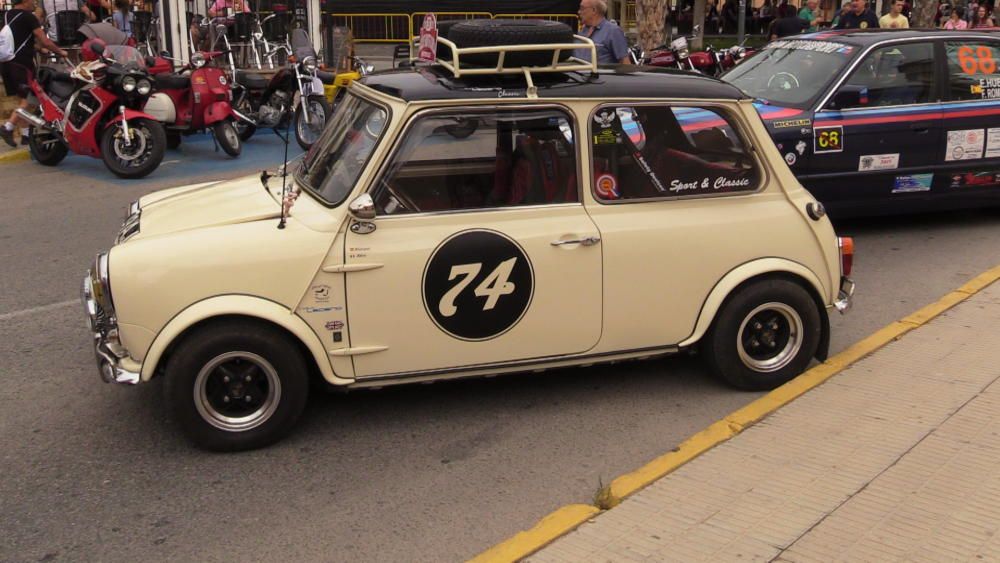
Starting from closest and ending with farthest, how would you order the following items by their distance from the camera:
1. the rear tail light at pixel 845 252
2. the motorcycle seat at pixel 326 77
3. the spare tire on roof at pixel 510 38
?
the spare tire on roof at pixel 510 38, the rear tail light at pixel 845 252, the motorcycle seat at pixel 326 77

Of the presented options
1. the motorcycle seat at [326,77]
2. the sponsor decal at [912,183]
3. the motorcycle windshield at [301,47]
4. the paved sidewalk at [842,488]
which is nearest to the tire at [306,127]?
the motorcycle seat at [326,77]

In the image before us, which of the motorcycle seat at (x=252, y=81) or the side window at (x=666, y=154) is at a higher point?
the motorcycle seat at (x=252, y=81)

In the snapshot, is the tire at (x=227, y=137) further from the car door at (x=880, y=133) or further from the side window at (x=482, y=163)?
the side window at (x=482, y=163)

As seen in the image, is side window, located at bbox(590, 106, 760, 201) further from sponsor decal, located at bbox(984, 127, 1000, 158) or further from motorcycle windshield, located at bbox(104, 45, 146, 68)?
motorcycle windshield, located at bbox(104, 45, 146, 68)

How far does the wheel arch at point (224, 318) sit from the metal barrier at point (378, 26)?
25924 mm

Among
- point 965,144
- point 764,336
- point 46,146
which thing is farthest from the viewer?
point 46,146

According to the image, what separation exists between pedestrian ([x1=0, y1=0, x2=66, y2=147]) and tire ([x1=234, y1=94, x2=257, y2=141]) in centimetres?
227

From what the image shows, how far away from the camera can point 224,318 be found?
4.21m

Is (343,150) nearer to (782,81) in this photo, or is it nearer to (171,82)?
(782,81)

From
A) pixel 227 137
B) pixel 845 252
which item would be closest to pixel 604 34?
pixel 227 137

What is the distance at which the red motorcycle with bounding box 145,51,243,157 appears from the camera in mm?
11586

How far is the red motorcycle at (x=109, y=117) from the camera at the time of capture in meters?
10.5

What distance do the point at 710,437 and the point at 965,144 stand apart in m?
5.21

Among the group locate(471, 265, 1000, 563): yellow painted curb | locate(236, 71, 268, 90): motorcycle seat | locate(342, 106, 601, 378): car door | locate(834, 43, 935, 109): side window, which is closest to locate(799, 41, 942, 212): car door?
locate(834, 43, 935, 109): side window
